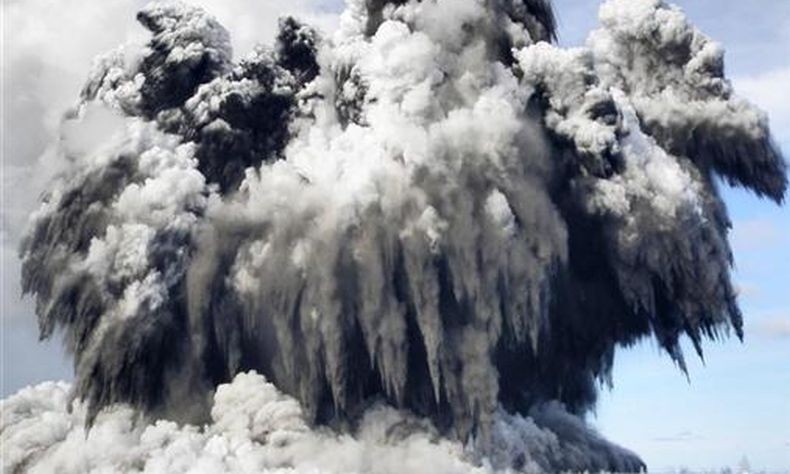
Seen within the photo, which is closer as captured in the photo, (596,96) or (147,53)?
(596,96)

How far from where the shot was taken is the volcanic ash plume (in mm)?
92625

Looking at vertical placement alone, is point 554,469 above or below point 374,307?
below

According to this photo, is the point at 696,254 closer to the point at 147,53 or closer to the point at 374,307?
the point at 374,307

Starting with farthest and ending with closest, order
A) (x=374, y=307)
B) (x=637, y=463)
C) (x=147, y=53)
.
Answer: (x=637, y=463) → (x=147, y=53) → (x=374, y=307)

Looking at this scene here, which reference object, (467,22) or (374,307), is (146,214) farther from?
(467,22)

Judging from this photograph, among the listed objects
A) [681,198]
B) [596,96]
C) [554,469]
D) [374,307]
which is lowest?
[554,469]

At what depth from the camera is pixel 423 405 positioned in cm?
9900

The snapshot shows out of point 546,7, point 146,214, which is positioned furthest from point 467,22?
point 146,214

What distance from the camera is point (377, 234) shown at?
3625 inches

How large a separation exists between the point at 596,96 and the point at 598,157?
519 cm

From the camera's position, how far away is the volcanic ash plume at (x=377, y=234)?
304 ft

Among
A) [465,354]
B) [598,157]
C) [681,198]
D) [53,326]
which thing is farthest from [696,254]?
[53,326]

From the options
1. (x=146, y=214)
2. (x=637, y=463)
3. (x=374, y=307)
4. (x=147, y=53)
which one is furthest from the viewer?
(x=637, y=463)

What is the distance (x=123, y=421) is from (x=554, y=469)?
37.9 m
